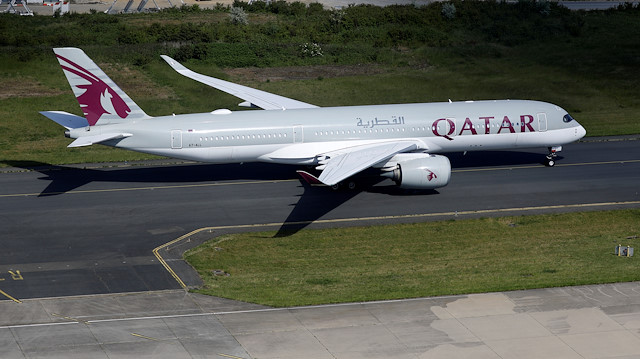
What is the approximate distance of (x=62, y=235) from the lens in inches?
1815

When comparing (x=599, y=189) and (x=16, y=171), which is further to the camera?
(x=16, y=171)

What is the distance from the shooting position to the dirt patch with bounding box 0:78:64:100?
271ft

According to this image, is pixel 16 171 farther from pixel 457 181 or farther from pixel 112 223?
pixel 457 181

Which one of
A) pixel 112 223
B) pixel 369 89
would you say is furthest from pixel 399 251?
pixel 369 89

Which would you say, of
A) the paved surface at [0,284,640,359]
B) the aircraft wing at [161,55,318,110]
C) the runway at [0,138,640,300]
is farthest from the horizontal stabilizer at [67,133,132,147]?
the paved surface at [0,284,640,359]

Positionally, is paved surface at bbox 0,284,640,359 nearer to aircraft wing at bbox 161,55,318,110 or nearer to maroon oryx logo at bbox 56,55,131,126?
maroon oryx logo at bbox 56,55,131,126

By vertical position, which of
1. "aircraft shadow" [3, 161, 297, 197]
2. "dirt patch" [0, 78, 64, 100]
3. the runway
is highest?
"dirt patch" [0, 78, 64, 100]

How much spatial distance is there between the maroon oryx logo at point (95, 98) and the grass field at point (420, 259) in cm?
1248

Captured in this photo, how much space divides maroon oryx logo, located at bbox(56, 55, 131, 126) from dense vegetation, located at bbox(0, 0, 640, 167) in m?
15.6

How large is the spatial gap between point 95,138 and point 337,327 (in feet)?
76.5

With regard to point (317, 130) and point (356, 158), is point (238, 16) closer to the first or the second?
point (317, 130)

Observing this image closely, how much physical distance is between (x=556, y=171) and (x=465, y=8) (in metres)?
56.2

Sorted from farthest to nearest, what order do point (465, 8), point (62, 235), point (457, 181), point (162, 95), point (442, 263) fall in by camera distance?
→ point (465, 8) < point (162, 95) < point (457, 181) < point (62, 235) < point (442, 263)

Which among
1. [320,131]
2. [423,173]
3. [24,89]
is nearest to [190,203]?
[320,131]
